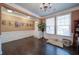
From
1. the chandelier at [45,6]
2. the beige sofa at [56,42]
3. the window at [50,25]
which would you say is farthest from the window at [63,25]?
the chandelier at [45,6]

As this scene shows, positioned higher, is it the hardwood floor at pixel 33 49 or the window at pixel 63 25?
the window at pixel 63 25

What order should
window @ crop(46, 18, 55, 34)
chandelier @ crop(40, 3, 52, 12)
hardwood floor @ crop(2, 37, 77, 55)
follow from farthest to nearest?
window @ crop(46, 18, 55, 34) → chandelier @ crop(40, 3, 52, 12) → hardwood floor @ crop(2, 37, 77, 55)

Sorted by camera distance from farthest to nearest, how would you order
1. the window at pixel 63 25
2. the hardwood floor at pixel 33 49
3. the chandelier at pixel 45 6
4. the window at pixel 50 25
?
the window at pixel 50 25, the window at pixel 63 25, the chandelier at pixel 45 6, the hardwood floor at pixel 33 49

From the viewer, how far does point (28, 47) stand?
112 inches

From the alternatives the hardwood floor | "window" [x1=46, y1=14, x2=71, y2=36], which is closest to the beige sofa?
the hardwood floor

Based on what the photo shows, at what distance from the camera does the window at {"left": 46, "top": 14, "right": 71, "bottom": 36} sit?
8.91 feet

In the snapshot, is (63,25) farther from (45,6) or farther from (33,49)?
(33,49)

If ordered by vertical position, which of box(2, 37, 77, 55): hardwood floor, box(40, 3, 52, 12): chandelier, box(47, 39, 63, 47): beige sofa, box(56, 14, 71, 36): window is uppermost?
box(40, 3, 52, 12): chandelier

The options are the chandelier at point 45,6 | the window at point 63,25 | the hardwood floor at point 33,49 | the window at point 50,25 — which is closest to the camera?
the hardwood floor at point 33,49

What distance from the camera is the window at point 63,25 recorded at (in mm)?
2703

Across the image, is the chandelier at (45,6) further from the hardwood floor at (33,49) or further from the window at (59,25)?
the hardwood floor at (33,49)

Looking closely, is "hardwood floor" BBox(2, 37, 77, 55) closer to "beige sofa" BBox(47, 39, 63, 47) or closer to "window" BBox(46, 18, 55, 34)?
"beige sofa" BBox(47, 39, 63, 47)
